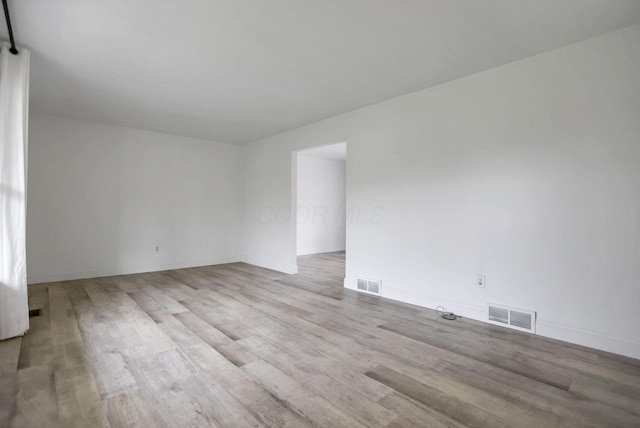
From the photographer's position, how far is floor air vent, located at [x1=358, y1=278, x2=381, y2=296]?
4.15 m

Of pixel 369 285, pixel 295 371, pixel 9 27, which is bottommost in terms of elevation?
pixel 295 371

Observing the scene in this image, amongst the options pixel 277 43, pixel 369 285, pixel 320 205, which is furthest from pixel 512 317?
pixel 320 205

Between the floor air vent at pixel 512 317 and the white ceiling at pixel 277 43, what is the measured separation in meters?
2.42

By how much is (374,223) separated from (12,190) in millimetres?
3830

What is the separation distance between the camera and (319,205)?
886cm

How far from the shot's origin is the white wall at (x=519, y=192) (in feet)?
8.11

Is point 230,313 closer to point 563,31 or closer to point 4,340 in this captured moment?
point 4,340

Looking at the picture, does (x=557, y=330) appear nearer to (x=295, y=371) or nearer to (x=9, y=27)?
(x=295, y=371)

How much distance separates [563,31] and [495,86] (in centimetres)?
69

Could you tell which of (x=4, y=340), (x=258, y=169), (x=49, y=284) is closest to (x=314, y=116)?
(x=258, y=169)

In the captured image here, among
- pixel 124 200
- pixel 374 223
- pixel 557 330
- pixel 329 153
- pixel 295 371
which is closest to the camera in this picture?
pixel 295 371

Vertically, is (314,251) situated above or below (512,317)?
below

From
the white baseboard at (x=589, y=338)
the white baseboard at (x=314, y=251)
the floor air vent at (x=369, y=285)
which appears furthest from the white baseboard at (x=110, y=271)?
the white baseboard at (x=589, y=338)

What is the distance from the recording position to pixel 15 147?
9.07 feet
